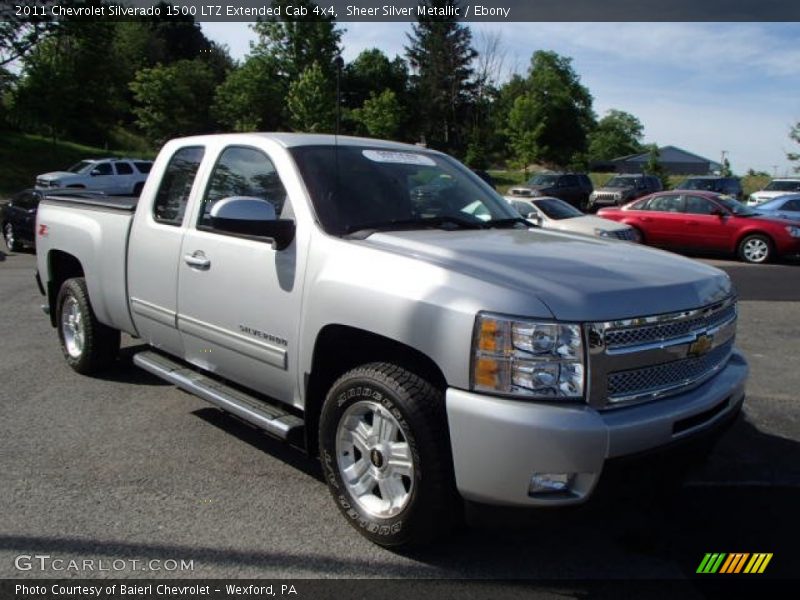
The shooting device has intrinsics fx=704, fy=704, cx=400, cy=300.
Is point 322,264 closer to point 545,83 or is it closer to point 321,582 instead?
point 321,582

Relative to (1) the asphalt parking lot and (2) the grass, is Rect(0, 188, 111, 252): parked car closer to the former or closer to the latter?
(1) the asphalt parking lot

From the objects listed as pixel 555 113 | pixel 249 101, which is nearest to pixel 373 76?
pixel 555 113

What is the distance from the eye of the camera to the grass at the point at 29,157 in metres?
33.4

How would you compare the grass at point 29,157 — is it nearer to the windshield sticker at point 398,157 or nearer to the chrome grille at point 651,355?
the windshield sticker at point 398,157

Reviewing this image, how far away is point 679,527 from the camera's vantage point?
3.54 metres

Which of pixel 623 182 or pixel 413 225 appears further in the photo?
pixel 623 182

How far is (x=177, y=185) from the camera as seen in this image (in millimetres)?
4715

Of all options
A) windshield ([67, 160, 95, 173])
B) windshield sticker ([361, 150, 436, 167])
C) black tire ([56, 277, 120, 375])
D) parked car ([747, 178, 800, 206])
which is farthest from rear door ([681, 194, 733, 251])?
windshield ([67, 160, 95, 173])

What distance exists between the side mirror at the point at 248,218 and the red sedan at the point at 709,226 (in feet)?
46.4

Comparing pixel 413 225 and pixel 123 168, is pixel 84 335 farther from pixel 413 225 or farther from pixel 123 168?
pixel 123 168

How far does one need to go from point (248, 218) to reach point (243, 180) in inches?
33.0

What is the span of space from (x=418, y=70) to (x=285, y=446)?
7951 cm

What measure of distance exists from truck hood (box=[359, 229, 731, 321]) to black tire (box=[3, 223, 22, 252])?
48.6ft

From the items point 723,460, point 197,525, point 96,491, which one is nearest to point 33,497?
point 96,491
